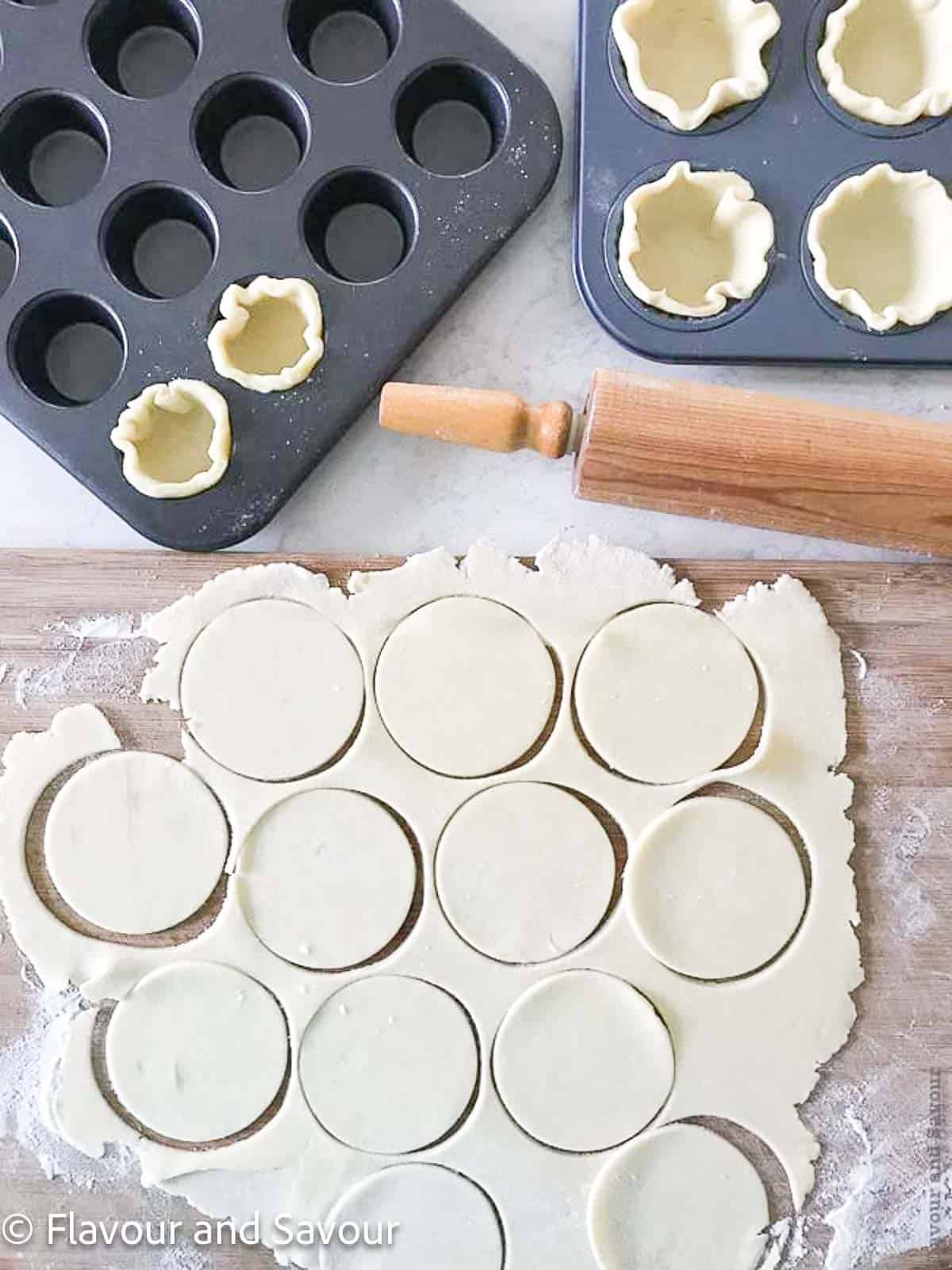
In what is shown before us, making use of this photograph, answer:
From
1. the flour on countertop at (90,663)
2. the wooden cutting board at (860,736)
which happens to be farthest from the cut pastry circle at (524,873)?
the flour on countertop at (90,663)

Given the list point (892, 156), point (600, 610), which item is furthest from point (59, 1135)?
point (892, 156)

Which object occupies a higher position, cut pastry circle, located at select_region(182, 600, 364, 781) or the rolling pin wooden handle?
the rolling pin wooden handle

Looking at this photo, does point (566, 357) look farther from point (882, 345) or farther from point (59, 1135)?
point (59, 1135)

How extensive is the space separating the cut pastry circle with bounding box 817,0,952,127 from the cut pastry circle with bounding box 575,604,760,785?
21.6 inches

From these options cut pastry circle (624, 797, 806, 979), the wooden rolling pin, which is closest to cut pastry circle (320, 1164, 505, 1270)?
cut pastry circle (624, 797, 806, 979)

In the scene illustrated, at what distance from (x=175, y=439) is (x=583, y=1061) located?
0.75 meters

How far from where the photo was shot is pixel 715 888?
1.29 meters

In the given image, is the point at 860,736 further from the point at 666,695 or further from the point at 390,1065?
the point at 390,1065

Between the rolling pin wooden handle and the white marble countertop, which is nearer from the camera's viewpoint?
the rolling pin wooden handle

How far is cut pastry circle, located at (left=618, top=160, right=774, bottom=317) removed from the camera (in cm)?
131

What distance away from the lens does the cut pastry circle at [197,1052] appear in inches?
49.9

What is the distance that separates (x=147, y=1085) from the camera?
4.17 ft

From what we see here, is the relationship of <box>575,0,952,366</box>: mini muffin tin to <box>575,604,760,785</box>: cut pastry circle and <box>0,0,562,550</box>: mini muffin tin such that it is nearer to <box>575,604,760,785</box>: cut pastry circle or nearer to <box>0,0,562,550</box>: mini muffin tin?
<box>0,0,562,550</box>: mini muffin tin

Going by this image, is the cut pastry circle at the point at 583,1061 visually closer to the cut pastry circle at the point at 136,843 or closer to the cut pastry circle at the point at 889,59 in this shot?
the cut pastry circle at the point at 136,843
